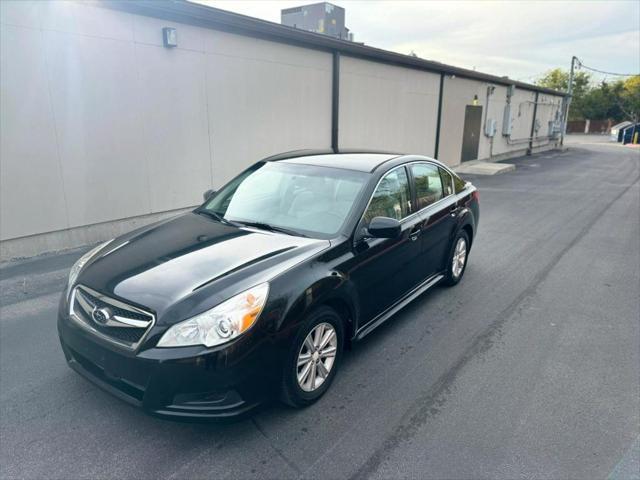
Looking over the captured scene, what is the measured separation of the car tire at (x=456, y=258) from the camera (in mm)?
4801

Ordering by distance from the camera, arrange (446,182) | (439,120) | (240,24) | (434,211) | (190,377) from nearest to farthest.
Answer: (190,377) < (434,211) < (446,182) < (240,24) < (439,120)

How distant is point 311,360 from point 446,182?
283cm

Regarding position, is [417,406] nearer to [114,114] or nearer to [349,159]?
[349,159]

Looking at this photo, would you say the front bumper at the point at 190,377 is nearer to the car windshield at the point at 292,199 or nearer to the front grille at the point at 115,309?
the front grille at the point at 115,309

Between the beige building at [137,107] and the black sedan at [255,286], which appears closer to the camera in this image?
the black sedan at [255,286]

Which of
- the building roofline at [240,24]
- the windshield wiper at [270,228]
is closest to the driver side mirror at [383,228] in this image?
the windshield wiper at [270,228]

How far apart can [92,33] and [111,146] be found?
1451 millimetres

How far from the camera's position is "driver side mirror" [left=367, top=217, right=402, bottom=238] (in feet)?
10.3

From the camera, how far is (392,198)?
3.76m

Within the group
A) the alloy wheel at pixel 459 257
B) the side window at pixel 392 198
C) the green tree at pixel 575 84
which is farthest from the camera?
the green tree at pixel 575 84

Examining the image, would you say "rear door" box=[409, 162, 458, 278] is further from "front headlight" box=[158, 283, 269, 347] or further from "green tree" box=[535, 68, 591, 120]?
"green tree" box=[535, 68, 591, 120]

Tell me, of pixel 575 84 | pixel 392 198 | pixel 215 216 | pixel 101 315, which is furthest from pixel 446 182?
pixel 575 84

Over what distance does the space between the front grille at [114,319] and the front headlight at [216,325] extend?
0.56 feet

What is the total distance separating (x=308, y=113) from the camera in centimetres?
955
